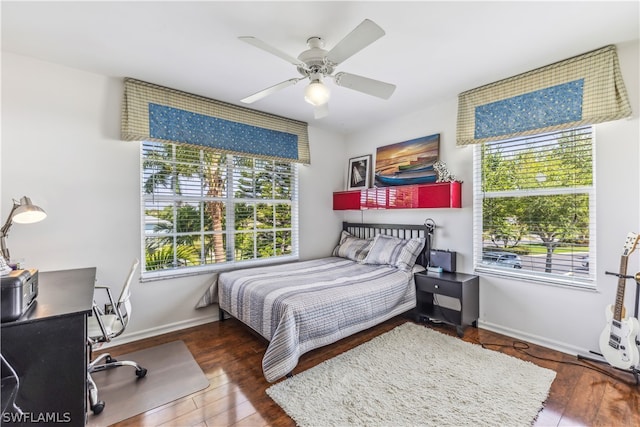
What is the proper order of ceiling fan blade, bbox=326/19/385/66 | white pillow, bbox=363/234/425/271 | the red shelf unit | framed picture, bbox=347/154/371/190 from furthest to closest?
framed picture, bbox=347/154/371/190 → white pillow, bbox=363/234/425/271 → the red shelf unit → ceiling fan blade, bbox=326/19/385/66

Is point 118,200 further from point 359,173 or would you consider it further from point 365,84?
point 359,173

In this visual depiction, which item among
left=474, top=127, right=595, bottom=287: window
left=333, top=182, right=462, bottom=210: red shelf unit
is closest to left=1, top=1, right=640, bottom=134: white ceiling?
left=474, top=127, right=595, bottom=287: window

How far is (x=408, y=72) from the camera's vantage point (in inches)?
103

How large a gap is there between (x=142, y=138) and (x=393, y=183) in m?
2.93

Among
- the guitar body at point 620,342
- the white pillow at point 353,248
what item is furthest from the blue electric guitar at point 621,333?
the white pillow at point 353,248

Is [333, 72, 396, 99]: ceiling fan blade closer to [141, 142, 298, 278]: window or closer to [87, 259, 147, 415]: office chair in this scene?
[141, 142, 298, 278]: window

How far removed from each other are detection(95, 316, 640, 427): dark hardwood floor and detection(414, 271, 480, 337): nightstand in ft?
0.57

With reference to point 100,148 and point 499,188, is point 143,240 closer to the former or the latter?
point 100,148

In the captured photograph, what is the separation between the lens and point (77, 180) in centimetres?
255

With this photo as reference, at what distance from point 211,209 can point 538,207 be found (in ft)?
11.2

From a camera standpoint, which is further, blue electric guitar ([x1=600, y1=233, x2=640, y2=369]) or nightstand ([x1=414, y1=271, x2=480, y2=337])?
nightstand ([x1=414, y1=271, x2=480, y2=337])

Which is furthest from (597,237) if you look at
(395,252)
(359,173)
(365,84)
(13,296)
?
(13,296)

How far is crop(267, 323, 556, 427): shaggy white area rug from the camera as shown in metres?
1.72

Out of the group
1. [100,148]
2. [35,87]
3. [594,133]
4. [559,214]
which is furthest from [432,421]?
[35,87]
